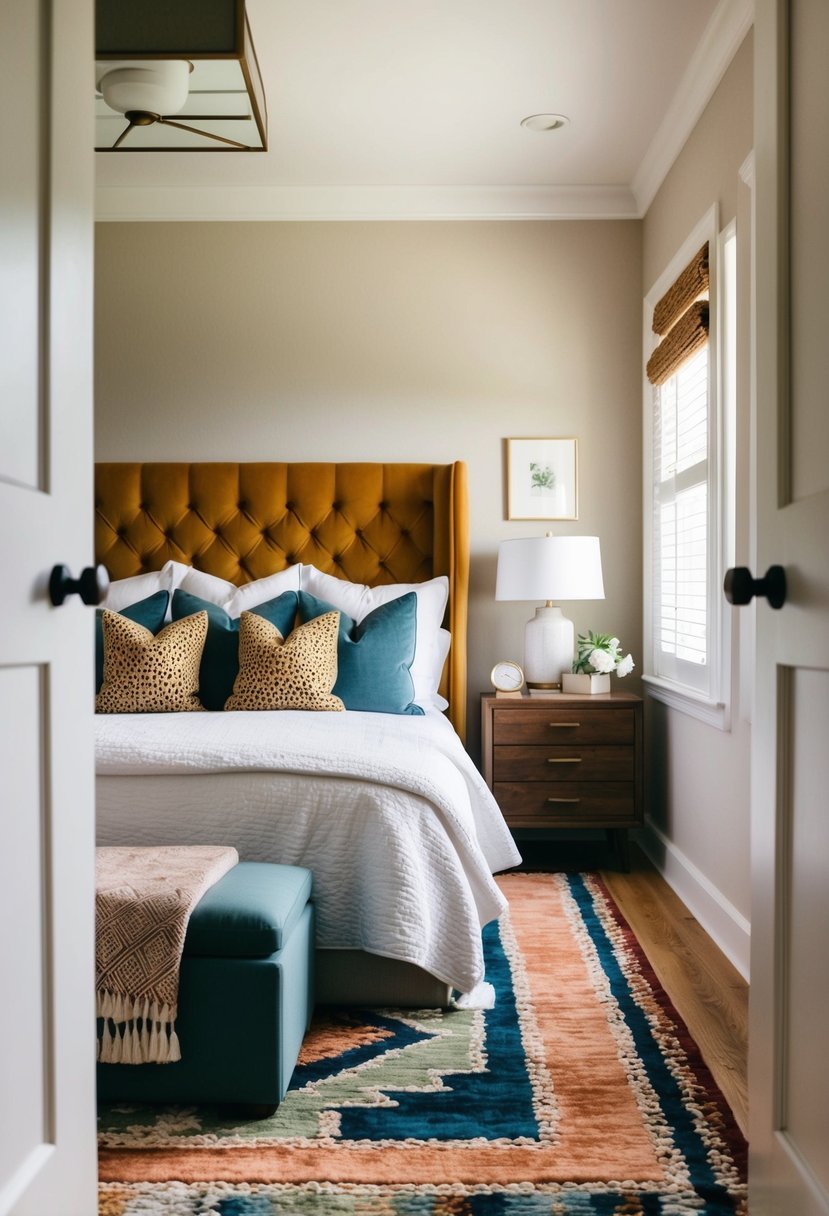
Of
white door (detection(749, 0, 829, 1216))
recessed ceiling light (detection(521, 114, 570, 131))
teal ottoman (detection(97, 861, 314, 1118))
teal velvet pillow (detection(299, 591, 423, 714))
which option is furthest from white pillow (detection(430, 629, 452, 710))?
white door (detection(749, 0, 829, 1216))

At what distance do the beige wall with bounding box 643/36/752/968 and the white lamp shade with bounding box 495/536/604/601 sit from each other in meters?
0.60

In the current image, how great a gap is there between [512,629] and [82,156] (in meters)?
3.41

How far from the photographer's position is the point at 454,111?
146 inches

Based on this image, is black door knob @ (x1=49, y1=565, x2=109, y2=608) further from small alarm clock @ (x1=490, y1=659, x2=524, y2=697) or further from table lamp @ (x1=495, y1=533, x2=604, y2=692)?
small alarm clock @ (x1=490, y1=659, x2=524, y2=697)

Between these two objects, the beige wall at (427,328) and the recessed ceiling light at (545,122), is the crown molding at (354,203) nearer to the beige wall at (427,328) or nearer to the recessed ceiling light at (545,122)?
the beige wall at (427,328)

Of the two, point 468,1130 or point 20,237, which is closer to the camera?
point 20,237

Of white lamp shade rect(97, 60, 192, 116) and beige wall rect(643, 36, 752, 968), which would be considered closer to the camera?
white lamp shade rect(97, 60, 192, 116)

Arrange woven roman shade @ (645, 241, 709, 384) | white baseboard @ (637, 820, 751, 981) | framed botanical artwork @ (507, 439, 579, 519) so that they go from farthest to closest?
1. framed botanical artwork @ (507, 439, 579, 519)
2. woven roman shade @ (645, 241, 709, 384)
3. white baseboard @ (637, 820, 751, 981)

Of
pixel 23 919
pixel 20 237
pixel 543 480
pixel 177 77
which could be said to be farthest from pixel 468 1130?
pixel 543 480

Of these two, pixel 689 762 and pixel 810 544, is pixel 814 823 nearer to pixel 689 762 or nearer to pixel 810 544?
pixel 810 544

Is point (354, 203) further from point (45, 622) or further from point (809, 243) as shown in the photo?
point (45, 622)

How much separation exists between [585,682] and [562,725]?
0.78ft

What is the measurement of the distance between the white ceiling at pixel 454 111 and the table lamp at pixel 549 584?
1.49 m

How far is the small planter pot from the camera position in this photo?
4145 mm
